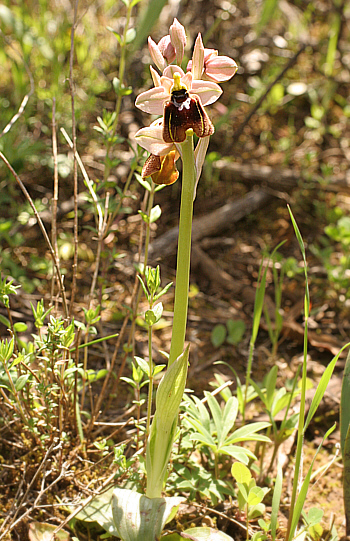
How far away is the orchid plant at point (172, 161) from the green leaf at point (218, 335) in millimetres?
1154

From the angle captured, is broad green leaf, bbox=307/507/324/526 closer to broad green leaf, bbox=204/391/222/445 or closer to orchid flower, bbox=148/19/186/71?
broad green leaf, bbox=204/391/222/445

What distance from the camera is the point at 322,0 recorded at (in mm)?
5059

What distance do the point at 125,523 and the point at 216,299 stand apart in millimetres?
1724

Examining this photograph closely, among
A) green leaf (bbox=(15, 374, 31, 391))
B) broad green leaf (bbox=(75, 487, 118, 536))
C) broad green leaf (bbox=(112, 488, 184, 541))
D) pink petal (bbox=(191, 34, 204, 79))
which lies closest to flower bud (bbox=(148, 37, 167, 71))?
pink petal (bbox=(191, 34, 204, 79))

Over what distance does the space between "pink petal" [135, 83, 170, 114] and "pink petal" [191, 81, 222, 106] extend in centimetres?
8

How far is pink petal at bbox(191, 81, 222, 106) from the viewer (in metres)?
1.34

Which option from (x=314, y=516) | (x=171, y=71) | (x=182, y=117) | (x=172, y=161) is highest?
(x=171, y=71)

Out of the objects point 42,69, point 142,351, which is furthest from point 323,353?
point 42,69

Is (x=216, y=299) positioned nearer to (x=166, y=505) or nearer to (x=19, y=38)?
(x=166, y=505)

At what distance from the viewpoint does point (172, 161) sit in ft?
4.90

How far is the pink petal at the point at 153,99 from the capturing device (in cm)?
134

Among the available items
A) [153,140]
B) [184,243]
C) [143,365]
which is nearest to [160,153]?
[153,140]

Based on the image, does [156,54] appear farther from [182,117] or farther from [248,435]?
[248,435]

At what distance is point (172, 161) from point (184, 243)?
262 millimetres
